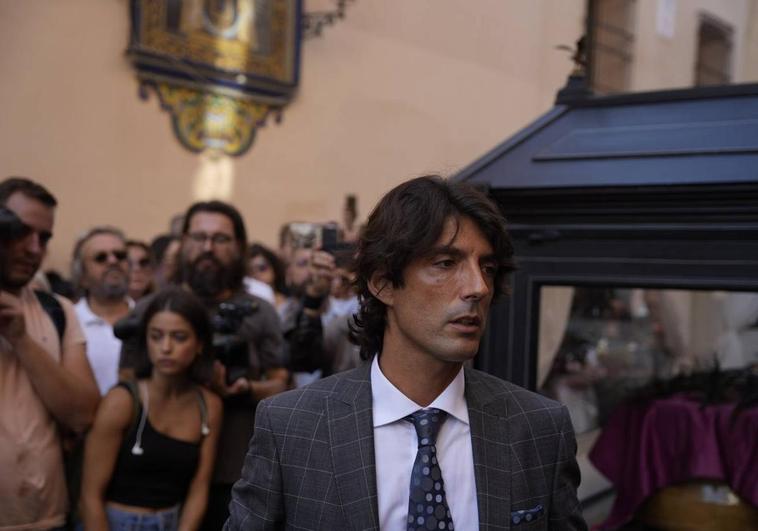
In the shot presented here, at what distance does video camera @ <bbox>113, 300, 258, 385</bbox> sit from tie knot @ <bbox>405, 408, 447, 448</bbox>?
4.76ft

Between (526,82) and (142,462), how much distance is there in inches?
310

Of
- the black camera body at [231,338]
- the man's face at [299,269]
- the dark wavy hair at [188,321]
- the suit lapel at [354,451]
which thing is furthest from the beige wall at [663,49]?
the suit lapel at [354,451]

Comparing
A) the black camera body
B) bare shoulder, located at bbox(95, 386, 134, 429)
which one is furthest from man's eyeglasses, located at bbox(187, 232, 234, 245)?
bare shoulder, located at bbox(95, 386, 134, 429)

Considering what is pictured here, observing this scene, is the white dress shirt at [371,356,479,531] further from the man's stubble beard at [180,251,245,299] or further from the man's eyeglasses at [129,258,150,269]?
the man's eyeglasses at [129,258,150,269]

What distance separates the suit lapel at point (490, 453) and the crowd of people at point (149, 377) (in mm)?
968

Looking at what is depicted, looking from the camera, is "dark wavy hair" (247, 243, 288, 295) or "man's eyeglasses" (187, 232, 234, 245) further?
"dark wavy hair" (247, 243, 288, 295)

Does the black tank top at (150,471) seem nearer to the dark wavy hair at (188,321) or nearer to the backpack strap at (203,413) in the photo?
the backpack strap at (203,413)

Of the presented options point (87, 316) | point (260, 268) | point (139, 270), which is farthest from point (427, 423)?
point (260, 268)

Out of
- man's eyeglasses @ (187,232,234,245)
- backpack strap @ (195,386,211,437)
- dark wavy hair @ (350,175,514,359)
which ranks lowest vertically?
backpack strap @ (195,386,211,437)

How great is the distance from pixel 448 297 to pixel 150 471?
58.6 inches

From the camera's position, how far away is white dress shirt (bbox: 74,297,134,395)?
335 cm

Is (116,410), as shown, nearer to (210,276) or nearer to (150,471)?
(150,471)

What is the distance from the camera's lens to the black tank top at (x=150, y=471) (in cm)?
264

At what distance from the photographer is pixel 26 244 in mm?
2553
